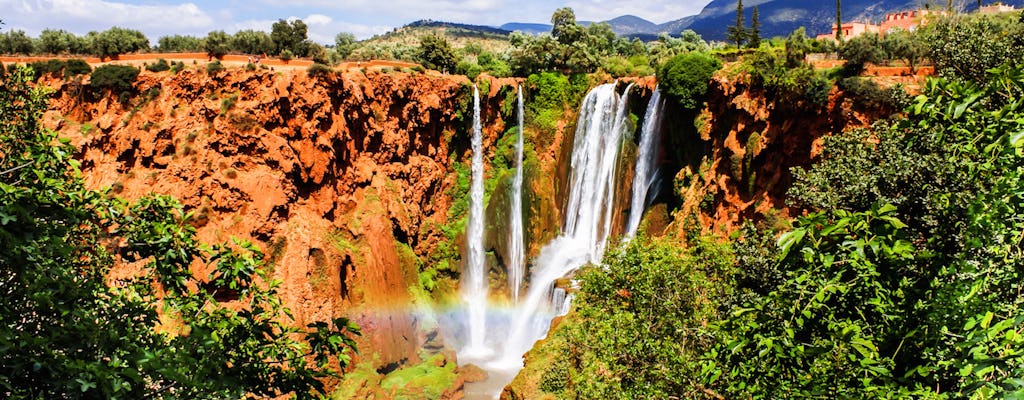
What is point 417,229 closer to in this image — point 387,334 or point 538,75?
point 387,334

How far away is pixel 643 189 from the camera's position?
36062mm

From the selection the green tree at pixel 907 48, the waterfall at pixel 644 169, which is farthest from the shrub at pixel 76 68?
the green tree at pixel 907 48

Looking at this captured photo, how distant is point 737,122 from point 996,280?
2720cm

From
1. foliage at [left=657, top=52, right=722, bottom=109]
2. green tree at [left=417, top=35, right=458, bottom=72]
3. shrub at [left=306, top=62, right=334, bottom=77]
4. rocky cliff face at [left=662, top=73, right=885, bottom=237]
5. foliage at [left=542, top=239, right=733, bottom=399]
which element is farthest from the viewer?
green tree at [left=417, top=35, right=458, bottom=72]

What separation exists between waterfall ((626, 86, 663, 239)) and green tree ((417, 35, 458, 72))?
702 inches

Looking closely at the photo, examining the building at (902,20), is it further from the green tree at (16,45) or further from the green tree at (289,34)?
the green tree at (16,45)

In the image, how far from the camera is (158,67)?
1209 inches

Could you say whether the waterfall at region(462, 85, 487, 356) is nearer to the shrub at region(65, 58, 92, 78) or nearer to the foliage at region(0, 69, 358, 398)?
the shrub at region(65, 58, 92, 78)

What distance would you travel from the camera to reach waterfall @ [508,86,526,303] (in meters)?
38.6

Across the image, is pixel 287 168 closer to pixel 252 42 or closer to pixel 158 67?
pixel 158 67

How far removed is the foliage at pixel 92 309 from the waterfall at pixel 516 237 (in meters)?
31.3

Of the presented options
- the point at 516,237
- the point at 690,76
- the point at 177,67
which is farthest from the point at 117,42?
the point at 690,76

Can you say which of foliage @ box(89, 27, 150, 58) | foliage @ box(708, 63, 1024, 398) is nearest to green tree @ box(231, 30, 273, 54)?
foliage @ box(89, 27, 150, 58)

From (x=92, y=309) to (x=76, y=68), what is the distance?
32066 mm
